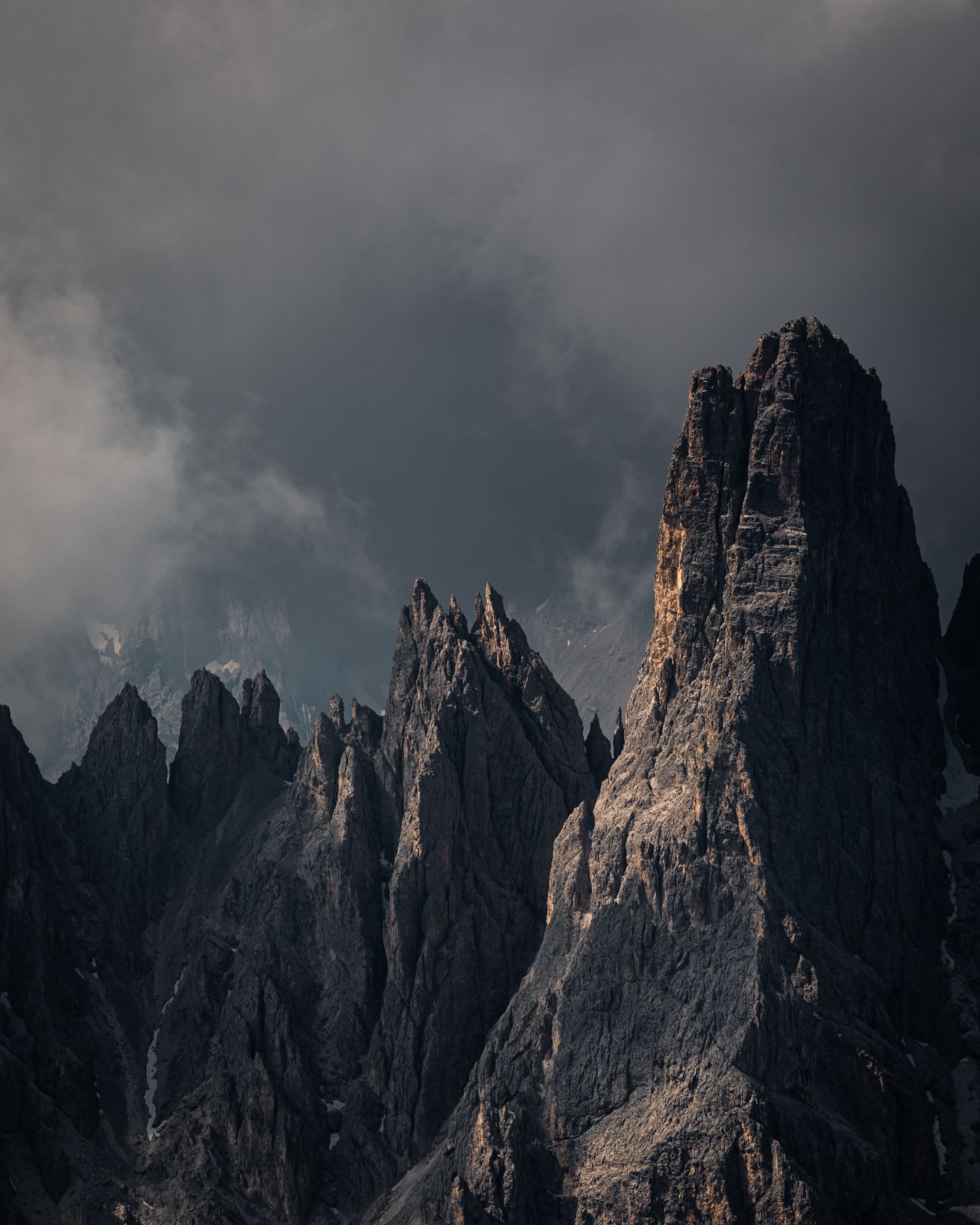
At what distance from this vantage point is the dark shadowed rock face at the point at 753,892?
14525cm

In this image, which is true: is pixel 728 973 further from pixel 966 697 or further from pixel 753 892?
pixel 966 697

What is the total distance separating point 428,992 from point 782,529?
3567 inches

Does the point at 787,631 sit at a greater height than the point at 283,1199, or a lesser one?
greater

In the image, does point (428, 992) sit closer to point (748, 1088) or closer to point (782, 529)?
point (748, 1088)

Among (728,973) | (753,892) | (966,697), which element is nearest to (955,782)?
(966,697)

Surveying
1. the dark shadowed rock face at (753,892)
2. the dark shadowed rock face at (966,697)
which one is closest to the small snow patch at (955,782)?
the dark shadowed rock face at (966,697)

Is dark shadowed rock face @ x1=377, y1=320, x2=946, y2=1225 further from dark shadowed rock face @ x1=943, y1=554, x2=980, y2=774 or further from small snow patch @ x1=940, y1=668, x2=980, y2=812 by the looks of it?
dark shadowed rock face @ x1=943, y1=554, x2=980, y2=774

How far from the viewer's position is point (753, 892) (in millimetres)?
154000

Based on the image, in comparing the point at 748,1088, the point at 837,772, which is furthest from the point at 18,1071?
the point at 837,772

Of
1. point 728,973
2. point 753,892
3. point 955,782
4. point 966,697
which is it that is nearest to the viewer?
point 728,973

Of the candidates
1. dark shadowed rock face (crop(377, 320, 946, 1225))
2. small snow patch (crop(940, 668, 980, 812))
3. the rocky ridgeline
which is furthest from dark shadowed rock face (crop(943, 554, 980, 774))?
dark shadowed rock face (crop(377, 320, 946, 1225))

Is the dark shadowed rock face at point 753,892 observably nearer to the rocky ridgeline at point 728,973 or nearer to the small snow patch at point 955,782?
the rocky ridgeline at point 728,973

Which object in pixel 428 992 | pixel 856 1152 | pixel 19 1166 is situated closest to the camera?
pixel 856 1152

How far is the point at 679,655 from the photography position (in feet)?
566
